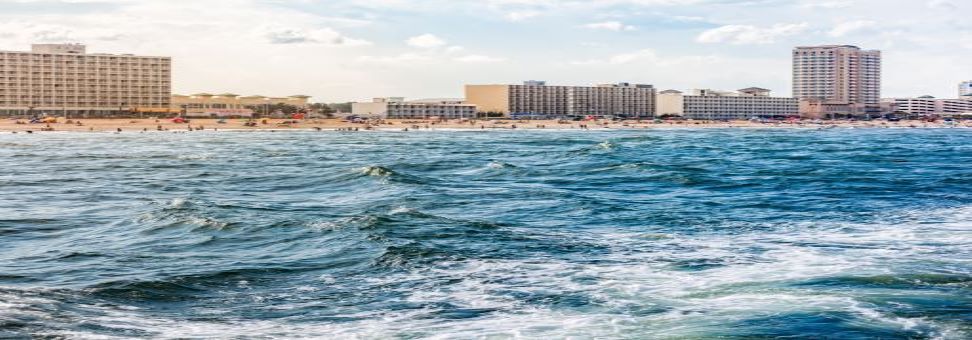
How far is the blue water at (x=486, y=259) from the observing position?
19.8m

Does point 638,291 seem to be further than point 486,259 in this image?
No

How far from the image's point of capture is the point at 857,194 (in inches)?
1839

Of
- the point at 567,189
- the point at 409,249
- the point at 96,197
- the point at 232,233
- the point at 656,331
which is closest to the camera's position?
the point at 656,331

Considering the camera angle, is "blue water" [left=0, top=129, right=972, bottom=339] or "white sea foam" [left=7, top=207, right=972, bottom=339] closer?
"white sea foam" [left=7, top=207, right=972, bottom=339]

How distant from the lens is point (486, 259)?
2719 cm

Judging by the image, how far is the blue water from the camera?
19.8 meters

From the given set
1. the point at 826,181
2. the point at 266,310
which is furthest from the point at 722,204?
the point at 266,310

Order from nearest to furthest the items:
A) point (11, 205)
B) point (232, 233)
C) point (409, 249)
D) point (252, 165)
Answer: point (409, 249) → point (232, 233) → point (11, 205) → point (252, 165)

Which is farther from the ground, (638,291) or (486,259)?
(486,259)

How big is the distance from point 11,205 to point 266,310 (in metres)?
23.9

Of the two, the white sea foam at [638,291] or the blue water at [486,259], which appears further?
the blue water at [486,259]

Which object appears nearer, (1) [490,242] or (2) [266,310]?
(2) [266,310]

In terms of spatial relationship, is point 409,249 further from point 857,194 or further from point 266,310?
point 857,194

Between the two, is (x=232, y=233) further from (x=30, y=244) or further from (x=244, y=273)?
(x=244, y=273)
